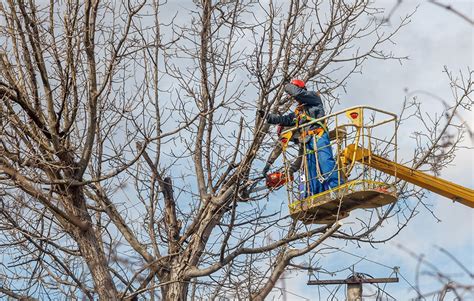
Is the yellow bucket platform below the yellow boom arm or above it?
below

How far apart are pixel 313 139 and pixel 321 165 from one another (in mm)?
310

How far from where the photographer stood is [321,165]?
7.96m

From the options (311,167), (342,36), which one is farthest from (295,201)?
(342,36)

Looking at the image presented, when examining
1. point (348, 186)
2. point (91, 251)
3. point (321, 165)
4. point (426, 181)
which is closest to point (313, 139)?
point (321, 165)

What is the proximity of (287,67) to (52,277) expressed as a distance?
3.69 m

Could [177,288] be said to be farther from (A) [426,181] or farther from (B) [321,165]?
(A) [426,181]

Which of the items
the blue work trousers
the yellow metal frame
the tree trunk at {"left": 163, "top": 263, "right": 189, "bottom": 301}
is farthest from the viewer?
the tree trunk at {"left": 163, "top": 263, "right": 189, "bottom": 301}

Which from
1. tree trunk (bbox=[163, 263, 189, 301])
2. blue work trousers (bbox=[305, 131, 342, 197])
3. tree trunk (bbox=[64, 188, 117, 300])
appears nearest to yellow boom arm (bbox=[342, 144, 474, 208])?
blue work trousers (bbox=[305, 131, 342, 197])

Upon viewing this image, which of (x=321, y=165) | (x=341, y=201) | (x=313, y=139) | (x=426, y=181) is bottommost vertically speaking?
(x=341, y=201)

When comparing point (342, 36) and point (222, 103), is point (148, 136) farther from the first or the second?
point (342, 36)

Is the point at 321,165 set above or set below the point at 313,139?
below

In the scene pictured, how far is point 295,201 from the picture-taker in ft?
26.5

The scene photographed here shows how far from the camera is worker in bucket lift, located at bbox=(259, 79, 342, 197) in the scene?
7887 mm

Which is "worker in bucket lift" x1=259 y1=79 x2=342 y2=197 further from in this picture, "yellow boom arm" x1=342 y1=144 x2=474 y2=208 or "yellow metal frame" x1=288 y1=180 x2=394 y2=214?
"yellow boom arm" x1=342 y1=144 x2=474 y2=208
